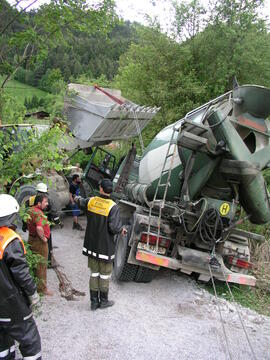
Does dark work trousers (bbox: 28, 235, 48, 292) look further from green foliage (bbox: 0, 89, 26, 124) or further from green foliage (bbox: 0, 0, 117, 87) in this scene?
green foliage (bbox: 0, 0, 117, 87)

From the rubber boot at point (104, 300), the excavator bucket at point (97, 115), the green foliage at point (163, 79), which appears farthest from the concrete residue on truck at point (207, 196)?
the green foliage at point (163, 79)

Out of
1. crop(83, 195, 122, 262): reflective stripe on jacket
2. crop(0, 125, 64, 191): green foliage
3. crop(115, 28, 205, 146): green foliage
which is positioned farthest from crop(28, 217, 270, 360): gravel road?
crop(115, 28, 205, 146): green foliage

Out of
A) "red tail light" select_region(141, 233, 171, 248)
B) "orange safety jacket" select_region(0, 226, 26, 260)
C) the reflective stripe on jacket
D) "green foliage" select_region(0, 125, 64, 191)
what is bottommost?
"red tail light" select_region(141, 233, 171, 248)

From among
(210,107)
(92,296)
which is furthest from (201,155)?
(92,296)

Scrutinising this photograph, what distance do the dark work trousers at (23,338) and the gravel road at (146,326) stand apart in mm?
469

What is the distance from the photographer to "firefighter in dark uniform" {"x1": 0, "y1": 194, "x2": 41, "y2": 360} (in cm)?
297

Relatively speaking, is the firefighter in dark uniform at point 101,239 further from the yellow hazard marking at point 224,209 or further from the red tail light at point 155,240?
the yellow hazard marking at point 224,209

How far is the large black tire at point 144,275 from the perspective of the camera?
5520 mm

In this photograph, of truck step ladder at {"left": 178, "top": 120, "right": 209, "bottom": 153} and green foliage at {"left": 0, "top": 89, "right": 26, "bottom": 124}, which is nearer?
green foliage at {"left": 0, "top": 89, "right": 26, "bottom": 124}

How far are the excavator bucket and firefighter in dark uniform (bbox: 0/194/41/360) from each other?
182 inches

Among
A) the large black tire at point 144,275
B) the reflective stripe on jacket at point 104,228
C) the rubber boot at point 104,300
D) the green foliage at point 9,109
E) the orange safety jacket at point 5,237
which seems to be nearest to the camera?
the orange safety jacket at point 5,237

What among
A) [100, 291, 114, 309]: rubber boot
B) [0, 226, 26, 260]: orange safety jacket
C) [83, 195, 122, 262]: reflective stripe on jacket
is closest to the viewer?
[0, 226, 26, 260]: orange safety jacket

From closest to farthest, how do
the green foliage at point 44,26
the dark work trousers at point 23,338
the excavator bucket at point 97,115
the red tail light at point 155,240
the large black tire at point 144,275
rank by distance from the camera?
the dark work trousers at point 23,338
the green foliage at point 44,26
the red tail light at point 155,240
the large black tire at point 144,275
the excavator bucket at point 97,115

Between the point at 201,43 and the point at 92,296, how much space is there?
421 inches
